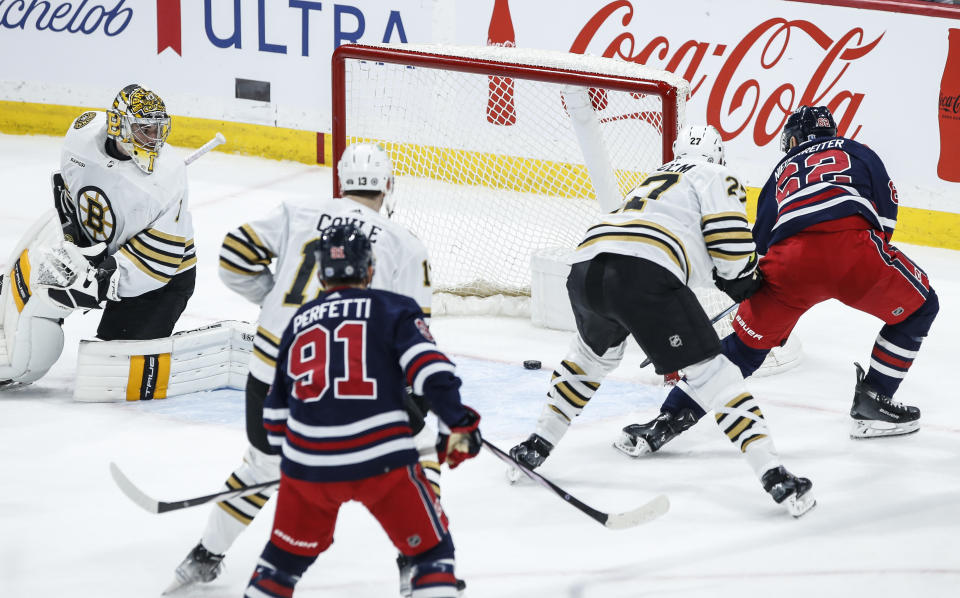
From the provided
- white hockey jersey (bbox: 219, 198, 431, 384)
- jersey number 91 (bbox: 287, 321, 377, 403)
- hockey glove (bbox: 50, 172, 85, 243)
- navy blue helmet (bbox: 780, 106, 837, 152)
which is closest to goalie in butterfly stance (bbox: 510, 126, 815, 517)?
navy blue helmet (bbox: 780, 106, 837, 152)

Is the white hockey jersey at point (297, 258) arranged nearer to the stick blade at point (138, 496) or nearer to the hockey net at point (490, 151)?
the stick blade at point (138, 496)

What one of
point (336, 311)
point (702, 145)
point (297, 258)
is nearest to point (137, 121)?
point (297, 258)

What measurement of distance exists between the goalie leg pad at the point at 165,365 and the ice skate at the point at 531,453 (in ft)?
3.78

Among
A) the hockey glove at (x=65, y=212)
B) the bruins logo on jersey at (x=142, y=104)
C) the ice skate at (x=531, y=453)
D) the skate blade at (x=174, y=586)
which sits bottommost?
the skate blade at (x=174, y=586)

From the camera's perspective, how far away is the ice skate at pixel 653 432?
153 inches

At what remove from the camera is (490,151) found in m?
5.55

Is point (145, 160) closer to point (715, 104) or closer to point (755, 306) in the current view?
point (755, 306)

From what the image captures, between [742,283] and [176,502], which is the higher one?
[742,283]

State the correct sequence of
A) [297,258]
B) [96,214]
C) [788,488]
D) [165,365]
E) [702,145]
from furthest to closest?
[165,365]
[96,214]
[702,145]
[788,488]
[297,258]

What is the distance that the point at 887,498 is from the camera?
11.7 ft

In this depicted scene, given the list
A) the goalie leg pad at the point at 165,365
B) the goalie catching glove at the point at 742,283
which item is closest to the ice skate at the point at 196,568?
the goalie leg pad at the point at 165,365

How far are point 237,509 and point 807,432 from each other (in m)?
2.03

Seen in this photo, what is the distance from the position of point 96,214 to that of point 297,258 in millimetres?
1592

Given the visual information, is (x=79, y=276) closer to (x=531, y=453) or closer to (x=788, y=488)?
(x=531, y=453)
